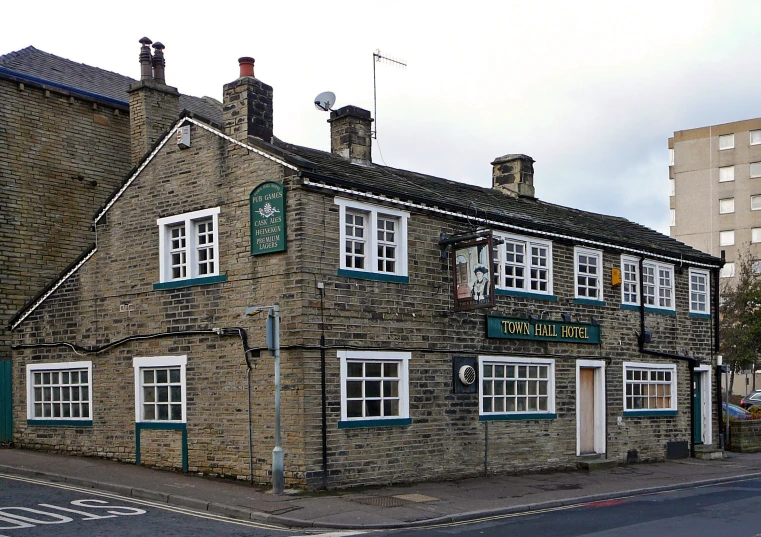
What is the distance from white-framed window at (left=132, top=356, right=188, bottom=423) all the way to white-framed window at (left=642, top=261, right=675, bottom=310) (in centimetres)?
1245

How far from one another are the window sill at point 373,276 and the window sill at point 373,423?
2.60m

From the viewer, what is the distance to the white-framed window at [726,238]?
244ft

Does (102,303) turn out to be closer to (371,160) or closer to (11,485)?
(11,485)

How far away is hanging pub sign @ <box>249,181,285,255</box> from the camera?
639 inches

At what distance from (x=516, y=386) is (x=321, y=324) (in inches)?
231

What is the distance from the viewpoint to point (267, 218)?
54.1 feet

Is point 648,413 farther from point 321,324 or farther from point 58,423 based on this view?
point 58,423

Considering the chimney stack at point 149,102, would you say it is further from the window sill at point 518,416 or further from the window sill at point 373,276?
the window sill at point 518,416

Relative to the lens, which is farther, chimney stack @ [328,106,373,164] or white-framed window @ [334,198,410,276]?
chimney stack @ [328,106,373,164]

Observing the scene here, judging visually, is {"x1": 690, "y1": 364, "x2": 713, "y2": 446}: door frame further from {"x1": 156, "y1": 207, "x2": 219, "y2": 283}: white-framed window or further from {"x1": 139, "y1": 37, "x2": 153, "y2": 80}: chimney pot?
{"x1": 139, "y1": 37, "x2": 153, "y2": 80}: chimney pot

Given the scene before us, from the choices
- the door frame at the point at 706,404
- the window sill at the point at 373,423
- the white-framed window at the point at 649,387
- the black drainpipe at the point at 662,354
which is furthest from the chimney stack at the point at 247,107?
the door frame at the point at 706,404

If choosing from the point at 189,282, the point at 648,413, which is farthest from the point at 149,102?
the point at 648,413

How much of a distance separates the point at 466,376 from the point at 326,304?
Result: 12.8 feet

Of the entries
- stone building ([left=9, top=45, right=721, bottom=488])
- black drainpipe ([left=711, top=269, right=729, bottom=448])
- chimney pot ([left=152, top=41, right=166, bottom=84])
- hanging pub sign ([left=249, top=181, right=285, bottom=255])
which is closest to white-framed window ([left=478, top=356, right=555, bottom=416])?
stone building ([left=9, top=45, right=721, bottom=488])
